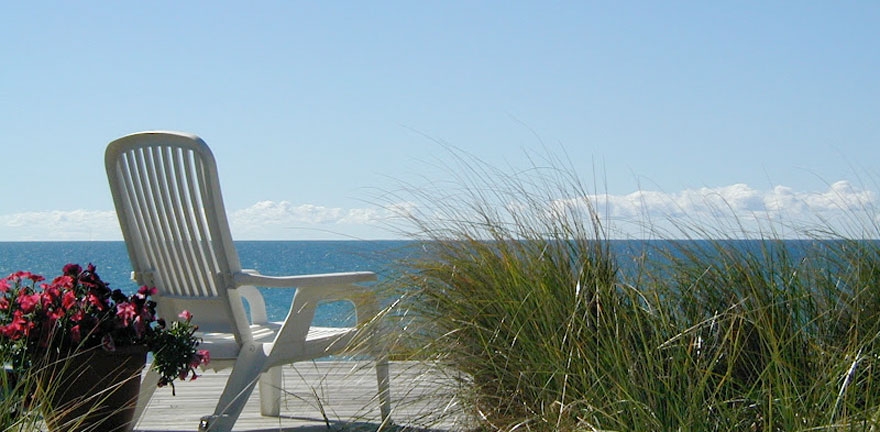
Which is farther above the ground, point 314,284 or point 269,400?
point 314,284

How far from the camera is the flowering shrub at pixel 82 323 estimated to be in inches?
117

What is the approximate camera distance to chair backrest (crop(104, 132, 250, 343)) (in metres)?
3.42

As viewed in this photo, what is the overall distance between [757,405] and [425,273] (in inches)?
35.7

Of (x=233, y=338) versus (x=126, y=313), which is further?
(x=233, y=338)

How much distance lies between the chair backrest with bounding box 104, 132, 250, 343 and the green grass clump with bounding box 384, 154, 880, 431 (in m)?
0.81

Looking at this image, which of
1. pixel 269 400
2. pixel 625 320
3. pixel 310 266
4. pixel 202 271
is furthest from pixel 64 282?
pixel 310 266

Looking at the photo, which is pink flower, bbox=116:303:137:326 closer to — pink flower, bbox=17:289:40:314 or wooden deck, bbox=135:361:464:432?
pink flower, bbox=17:289:40:314

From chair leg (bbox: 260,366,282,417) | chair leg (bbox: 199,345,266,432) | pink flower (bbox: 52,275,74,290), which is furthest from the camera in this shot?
chair leg (bbox: 260,366,282,417)

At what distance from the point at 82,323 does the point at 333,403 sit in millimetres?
1416

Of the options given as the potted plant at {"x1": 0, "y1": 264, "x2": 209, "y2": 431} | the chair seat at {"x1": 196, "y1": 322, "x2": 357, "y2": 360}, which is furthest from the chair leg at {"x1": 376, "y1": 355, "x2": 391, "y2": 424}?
the potted plant at {"x1": 0, "y1": 264, "x2": 209, "y2": 431}

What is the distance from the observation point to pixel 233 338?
139 inches

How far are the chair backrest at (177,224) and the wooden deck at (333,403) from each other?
39cm

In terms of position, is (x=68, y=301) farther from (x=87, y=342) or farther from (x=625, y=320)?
(x=625, y=320)

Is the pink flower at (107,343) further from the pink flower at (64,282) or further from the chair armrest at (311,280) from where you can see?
the chair armrest at (311,280)
